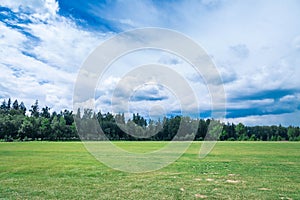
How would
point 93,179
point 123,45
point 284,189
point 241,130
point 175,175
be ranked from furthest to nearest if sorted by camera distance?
1. point 241,130
2. point 123,45
3. point 175,175
4. point 93,179
5. point 284,189

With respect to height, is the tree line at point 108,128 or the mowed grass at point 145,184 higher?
the tree line at point 108,128

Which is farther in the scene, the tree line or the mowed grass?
the tree line

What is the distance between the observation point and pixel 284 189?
1445 cm

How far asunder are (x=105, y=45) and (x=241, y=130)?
13930 centimetres

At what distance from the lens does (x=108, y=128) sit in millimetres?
116312

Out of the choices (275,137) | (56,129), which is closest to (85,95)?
(56,129)

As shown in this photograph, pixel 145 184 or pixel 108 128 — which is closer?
pixel 145 184

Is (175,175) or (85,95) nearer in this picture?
(175,175)

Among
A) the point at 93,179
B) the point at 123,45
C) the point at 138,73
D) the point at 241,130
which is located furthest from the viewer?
the point at 241,130

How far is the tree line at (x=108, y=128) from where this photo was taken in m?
91.2

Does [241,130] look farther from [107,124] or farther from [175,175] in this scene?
[175,175]

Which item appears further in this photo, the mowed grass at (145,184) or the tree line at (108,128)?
the tree line at (108,128)

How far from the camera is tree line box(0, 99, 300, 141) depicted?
91213 mm

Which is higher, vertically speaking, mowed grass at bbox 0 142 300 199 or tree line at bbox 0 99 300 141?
tree line at bbox 0 99 300 141
